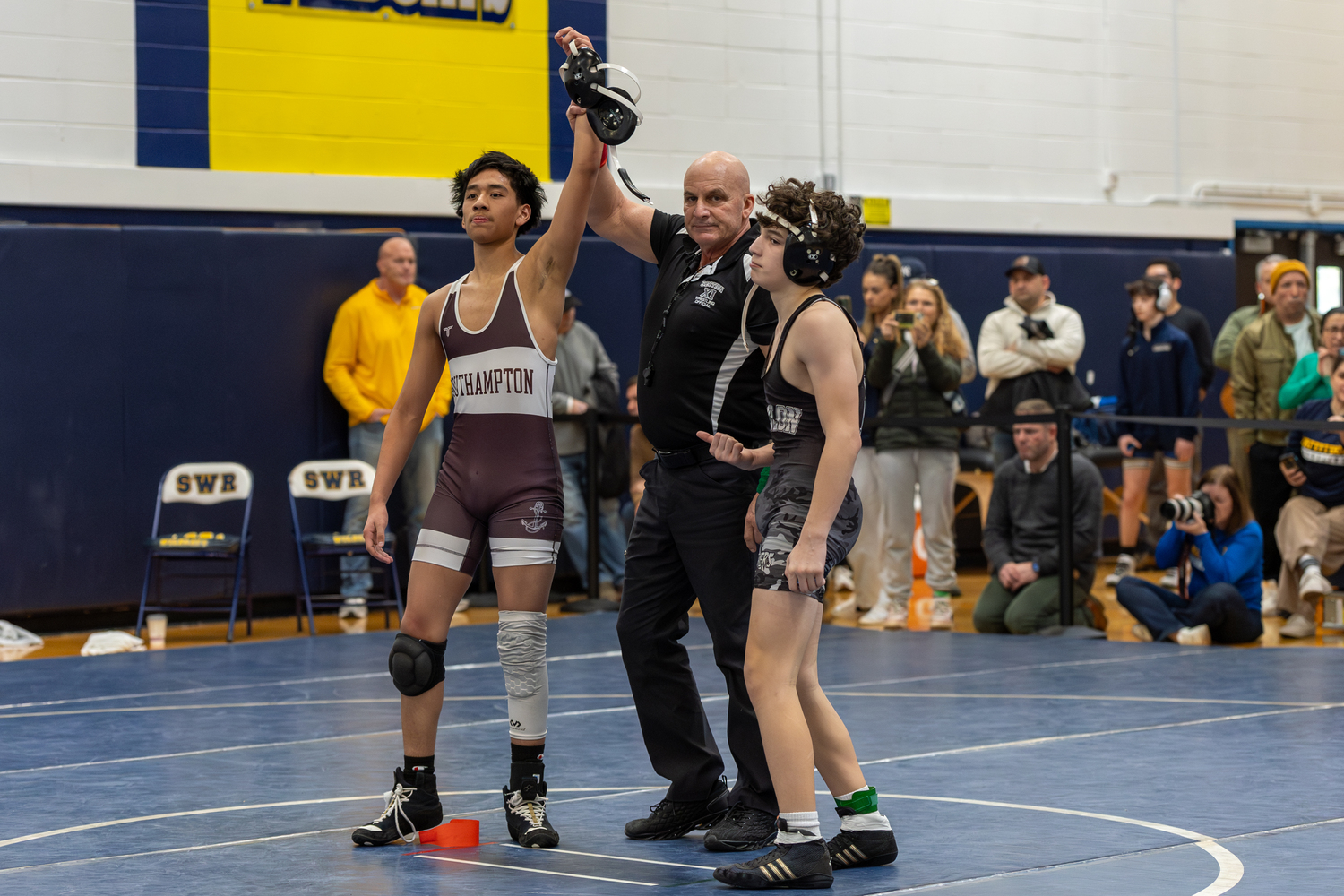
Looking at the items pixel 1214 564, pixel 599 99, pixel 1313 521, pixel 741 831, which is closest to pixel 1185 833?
pixel 741 831

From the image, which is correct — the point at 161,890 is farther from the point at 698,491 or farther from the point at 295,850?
the point at 698,491

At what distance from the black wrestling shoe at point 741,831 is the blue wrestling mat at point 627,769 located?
6cm

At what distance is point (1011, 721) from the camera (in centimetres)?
637

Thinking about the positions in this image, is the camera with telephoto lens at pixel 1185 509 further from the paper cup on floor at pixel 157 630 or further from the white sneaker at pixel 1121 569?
the paper cup on floor at pixel 157 630

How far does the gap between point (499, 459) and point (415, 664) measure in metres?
0.61

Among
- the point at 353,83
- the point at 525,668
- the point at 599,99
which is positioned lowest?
the point at 525,668

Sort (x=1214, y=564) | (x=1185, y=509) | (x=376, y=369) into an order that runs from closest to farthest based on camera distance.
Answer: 1. (x=1185, y=509)
2. (x=1214, y=564)
3. (x=376, y=369)

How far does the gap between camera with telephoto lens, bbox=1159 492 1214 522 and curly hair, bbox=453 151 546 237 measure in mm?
4474

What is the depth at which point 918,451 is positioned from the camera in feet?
30.9

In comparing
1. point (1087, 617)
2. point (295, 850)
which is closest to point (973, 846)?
point (295, 850)

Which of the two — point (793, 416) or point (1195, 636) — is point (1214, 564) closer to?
point (1195, 636)

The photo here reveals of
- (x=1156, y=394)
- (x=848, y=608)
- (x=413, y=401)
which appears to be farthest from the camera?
(x=1156, y=394)

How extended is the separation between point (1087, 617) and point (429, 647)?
17.4 feet

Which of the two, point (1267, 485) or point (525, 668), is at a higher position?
point (1267, 485)
